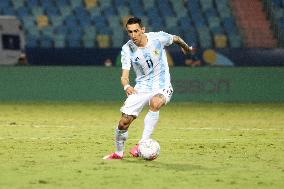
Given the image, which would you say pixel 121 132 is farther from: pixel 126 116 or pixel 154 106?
pixel 154 106

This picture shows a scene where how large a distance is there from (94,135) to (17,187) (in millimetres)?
7265

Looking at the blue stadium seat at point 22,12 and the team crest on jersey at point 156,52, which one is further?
the blue stadium seat at point 22,12

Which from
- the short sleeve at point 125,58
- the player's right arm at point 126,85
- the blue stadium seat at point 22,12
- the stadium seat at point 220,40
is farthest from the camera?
the blue stadium seat at point 22,12

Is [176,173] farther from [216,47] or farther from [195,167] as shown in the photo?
[216,47]

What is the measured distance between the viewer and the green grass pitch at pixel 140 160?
31.9 feet

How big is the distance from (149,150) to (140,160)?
10.9 inches

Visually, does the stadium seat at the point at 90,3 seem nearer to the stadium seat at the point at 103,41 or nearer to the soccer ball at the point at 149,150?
the stadium seat at the point at 103,41

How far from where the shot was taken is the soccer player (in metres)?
12.0

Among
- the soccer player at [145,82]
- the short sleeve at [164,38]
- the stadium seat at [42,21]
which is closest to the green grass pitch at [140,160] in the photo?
the soccer player at [145,82]

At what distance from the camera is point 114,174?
33.6 feet

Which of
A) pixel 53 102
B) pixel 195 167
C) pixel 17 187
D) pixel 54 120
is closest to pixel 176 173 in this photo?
pixel 195 167

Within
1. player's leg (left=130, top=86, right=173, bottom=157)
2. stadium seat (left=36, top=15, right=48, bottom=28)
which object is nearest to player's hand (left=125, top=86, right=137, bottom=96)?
player's leg (left=130, top=86, right=173, bottom=157)

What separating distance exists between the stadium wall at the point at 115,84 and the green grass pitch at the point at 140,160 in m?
2.53

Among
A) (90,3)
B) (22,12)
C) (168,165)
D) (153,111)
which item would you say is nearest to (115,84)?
(90,3)
